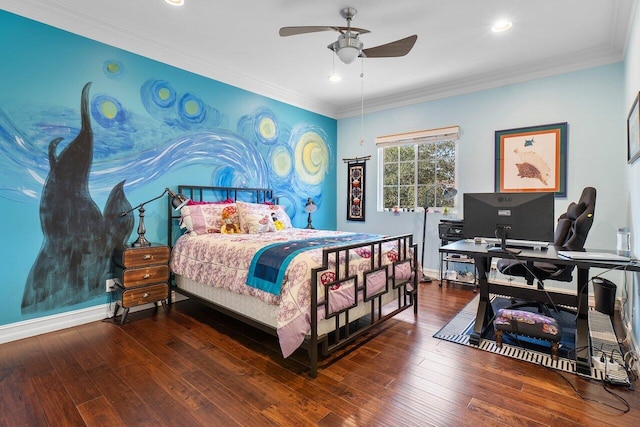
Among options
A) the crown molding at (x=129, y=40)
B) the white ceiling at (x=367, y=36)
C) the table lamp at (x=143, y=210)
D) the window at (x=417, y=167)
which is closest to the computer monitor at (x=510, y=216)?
the white ceiling at (x=367, y=36)

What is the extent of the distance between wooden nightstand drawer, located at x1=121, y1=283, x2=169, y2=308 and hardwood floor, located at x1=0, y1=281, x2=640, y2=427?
0.30 metres

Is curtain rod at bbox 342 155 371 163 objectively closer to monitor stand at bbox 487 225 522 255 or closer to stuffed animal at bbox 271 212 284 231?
stuffed animal at bbox 271 212 284 231

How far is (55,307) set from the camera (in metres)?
2.84

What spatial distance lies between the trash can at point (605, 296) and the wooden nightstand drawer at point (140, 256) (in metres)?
4.03

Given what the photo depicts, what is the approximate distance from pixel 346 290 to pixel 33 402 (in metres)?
1.94

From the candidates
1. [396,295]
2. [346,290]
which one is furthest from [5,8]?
[396,295]

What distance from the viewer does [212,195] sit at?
13.1 ft

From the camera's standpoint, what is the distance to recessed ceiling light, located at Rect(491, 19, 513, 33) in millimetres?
2986

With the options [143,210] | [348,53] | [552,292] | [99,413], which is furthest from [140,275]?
[552,292]

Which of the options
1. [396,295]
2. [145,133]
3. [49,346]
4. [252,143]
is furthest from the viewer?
[252,143]

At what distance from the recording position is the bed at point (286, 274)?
82.7 inches

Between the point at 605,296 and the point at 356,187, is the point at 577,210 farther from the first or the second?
the point at 356,187

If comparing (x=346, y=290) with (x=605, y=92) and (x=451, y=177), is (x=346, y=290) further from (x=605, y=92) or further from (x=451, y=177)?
(x=605, y=92)

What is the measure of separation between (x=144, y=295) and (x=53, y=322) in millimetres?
730
